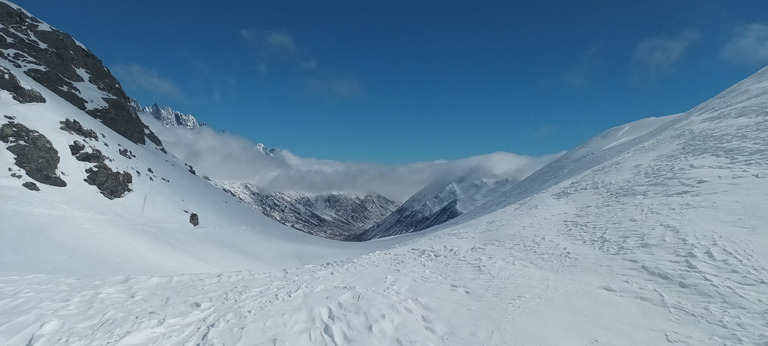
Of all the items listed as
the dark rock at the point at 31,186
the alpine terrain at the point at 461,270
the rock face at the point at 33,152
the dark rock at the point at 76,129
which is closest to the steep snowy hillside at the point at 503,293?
the alpine terrain at the point at 461,270

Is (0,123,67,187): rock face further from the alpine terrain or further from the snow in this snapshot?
the snow

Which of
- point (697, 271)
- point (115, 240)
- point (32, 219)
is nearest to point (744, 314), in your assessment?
point (697, 271)

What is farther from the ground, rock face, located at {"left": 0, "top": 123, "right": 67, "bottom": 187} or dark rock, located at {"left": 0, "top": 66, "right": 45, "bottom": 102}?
dark rock, located at {"left": 0, "top": 66, "right": 45, "bottom": 102}

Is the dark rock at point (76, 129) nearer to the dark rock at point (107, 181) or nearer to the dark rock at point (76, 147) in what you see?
the dark rock at point (76, 147)

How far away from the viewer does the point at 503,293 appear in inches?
433

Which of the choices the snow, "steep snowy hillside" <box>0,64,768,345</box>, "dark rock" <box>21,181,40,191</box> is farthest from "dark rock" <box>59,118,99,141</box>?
"steep snowy hillside" <box>0,64,768,345</box>

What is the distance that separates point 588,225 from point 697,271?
7129 millimetres

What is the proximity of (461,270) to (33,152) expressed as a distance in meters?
36.5

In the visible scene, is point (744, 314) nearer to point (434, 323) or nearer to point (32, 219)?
point (434, 323)

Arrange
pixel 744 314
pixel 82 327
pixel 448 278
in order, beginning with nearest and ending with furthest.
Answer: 1. pixel 744 314
2. pixel 82 327
3. pixel 448 278

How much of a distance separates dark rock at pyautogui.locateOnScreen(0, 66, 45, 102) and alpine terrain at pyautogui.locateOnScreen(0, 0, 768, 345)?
2864mm

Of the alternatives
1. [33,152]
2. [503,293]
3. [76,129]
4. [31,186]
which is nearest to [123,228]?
[31,186]

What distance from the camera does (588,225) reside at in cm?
1723

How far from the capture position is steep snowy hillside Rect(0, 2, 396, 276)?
2081cm
